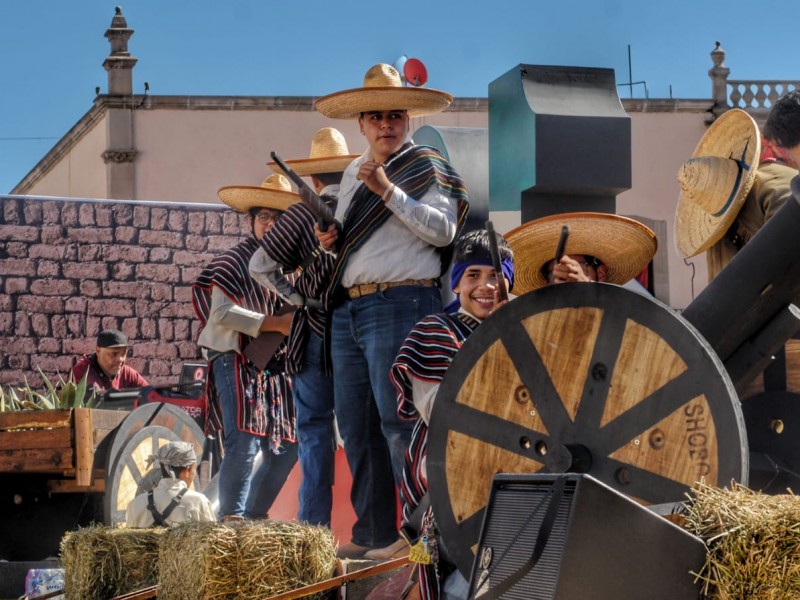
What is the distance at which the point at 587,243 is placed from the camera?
4.85 meters

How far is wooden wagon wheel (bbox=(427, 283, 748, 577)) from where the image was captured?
A: 329 cm

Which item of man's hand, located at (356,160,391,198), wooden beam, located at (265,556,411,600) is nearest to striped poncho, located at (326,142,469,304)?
man's hand, located at (356,160,391,198)

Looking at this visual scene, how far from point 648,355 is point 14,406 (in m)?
5.39

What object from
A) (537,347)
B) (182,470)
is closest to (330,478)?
(182,470)

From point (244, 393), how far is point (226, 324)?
0.34 meters

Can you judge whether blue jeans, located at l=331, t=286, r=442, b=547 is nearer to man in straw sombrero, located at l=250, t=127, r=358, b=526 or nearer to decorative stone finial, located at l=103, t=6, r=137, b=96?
man in straw sombrero, located at l=250, t=127, r=358, b=526

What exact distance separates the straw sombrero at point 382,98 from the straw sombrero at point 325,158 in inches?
34.9

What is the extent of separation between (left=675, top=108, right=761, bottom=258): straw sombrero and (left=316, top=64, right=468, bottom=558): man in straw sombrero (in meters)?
0.88

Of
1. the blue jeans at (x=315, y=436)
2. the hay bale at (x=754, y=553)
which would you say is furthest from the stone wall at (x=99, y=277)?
the hay bale at (x=754, y=553)

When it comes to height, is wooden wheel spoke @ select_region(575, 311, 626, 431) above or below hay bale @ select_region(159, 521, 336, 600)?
above

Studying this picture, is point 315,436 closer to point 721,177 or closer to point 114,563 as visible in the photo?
point 114,563

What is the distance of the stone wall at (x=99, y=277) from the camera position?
48.7ft

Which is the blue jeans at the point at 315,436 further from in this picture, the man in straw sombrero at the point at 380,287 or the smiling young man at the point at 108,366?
the smiling young man at the point at 108,366

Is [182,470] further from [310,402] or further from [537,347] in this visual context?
[537,347]
